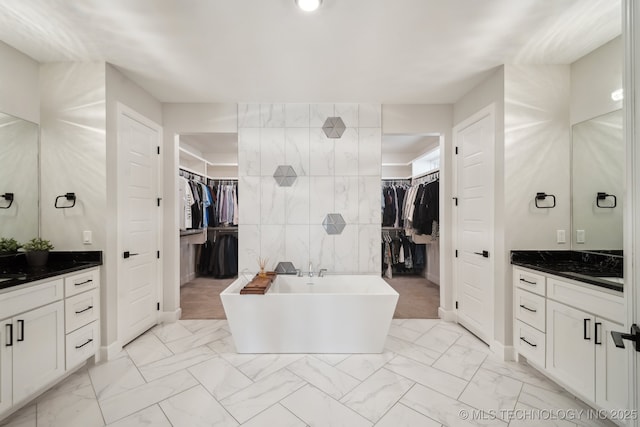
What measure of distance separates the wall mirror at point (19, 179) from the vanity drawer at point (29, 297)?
655 millimetres

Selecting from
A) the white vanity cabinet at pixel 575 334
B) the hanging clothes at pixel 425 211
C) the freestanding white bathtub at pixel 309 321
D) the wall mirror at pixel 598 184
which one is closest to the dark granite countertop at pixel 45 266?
the freestanding white bathtub at pixel 309 321

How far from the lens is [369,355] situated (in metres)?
2.28

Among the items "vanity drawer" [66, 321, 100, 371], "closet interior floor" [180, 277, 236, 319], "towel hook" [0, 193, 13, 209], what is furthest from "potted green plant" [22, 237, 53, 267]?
"closet interior floor" [180, 277, 236, 319]

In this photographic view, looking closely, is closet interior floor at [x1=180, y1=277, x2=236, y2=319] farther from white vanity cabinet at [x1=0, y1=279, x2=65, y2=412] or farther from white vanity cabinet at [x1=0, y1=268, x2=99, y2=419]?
white vanity cabinet at [x1=0, y1=279, x2=65, y2=412]

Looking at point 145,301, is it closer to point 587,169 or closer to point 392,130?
point 392,130

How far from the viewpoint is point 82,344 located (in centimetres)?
198

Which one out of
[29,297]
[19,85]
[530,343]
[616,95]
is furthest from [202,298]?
[616,95]

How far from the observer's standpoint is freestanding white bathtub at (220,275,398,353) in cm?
221

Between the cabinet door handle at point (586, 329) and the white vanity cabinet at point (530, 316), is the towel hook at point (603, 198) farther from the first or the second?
the cabinet door handle at point (586, 329)

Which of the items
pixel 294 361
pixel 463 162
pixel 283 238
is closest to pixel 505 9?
pixel 463 162

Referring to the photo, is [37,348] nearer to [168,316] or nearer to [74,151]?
[168,316]

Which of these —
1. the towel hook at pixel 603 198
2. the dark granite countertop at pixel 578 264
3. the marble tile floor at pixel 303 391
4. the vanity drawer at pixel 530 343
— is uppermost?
the towel hook at pixel 603 198

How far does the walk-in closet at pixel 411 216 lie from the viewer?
12.8 feet

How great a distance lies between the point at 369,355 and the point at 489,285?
1272 mm
